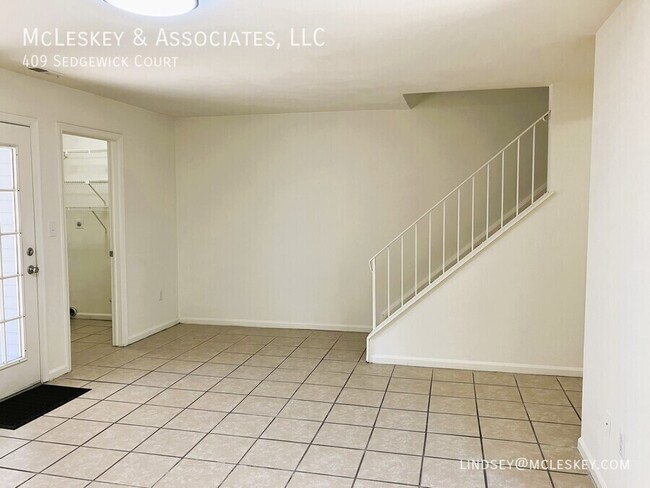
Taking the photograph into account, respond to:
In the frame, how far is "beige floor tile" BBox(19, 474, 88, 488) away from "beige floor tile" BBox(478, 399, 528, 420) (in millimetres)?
2443

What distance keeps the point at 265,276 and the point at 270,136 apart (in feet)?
5.24

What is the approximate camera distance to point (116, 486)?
257 centimetres

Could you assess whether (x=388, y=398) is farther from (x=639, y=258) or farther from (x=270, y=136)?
(x=270, y=136)

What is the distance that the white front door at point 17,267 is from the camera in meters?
3.69

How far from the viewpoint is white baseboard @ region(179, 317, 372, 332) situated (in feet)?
18.8

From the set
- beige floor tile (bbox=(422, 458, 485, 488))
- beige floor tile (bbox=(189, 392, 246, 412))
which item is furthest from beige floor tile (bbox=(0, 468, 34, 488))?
beige floor tile (bbox=(422, 458, 485, 488))

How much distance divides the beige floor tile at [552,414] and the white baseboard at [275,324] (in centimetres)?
237

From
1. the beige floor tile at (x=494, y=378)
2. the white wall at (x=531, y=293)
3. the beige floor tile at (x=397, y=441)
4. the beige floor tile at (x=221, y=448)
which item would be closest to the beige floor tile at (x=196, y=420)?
the beige floor tile at (x=221, y=448)

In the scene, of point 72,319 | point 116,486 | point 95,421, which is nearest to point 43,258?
point 95,421

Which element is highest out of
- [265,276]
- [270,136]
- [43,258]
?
[270,136]

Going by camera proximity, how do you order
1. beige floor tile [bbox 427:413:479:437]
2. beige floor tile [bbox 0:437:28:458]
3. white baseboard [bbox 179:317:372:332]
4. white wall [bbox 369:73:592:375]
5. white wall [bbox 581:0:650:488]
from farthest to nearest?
white baseboard [bbox 179:317:372:332] → white wall [bbox 369:73:592:375] → beige floor tile [bbox 427:413:479:437] → beige floor tile [bbox 0:437:28:458] → white wall [bbox 581:0:650:488]

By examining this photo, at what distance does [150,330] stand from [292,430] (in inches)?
114

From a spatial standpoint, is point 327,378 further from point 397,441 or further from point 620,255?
point 620,255

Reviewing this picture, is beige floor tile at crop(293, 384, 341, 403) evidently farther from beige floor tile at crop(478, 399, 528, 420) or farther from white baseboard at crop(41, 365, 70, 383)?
white baseboard at crop(41, 365, 70, 383)
